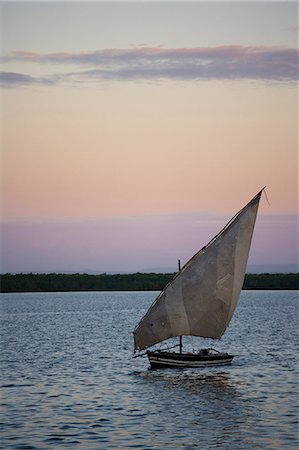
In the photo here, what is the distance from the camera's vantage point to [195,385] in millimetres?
49531

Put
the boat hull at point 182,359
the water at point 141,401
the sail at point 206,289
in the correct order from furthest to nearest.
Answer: the boat hull at point 182,359
the sail at point 206,289
the water at point 141,401

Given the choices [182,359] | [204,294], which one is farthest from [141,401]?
[204,294]

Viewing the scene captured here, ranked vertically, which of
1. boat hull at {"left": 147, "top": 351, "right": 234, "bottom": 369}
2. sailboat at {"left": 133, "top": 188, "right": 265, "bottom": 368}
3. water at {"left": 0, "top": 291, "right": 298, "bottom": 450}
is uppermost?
sailboat at {"left": 133, "top": 188, "right": 265, "bottom": 368}

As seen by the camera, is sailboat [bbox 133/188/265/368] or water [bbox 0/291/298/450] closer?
water [bbox 0/291/298/450]

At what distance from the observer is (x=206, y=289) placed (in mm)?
54125

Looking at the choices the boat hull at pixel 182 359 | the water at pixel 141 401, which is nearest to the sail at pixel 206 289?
the boat hull at pixel 182 359

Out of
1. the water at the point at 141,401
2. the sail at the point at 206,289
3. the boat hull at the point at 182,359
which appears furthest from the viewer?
the boat hull at the point at 182,359

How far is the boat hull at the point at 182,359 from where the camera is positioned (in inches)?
2156

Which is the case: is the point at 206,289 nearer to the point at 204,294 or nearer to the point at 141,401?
the point at 204,294

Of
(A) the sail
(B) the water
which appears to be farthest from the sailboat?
(B) the water

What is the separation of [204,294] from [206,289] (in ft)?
1.14

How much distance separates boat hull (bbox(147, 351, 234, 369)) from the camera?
54750mm

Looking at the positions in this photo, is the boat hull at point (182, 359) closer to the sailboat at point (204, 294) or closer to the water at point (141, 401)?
the sailboat at point (204, 294)

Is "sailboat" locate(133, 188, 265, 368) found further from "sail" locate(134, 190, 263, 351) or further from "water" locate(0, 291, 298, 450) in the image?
"water" locate(0, 291, 298, 450)
